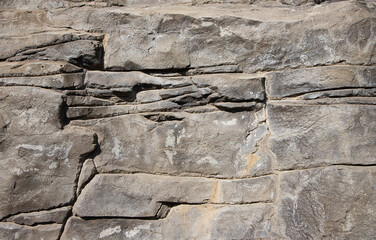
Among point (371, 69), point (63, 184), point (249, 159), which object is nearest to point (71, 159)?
point (63, 184)

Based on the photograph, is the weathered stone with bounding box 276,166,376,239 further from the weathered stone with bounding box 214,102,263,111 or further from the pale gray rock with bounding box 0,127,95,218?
the pale gray rock with bounding box 0,127,95,218

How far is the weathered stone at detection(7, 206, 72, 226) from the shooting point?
8.71 ft

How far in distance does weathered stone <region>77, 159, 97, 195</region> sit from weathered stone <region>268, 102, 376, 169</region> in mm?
1529

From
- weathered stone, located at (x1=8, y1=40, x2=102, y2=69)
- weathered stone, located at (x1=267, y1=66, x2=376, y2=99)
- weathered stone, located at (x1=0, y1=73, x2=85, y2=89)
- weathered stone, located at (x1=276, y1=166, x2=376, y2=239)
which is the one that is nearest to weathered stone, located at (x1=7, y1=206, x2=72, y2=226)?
weathered stone, located at (x1=0, y1=73, x2=85, y2=89)

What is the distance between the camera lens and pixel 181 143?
279cm

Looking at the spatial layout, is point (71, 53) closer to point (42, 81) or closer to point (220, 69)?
point (42, 81)

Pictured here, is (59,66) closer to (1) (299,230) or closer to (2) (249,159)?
(2) (249,159)

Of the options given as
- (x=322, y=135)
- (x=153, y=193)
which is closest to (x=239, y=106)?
(x=322, y=135)

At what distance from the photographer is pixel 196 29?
9.45ft

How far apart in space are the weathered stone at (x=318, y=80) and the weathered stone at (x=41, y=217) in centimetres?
202

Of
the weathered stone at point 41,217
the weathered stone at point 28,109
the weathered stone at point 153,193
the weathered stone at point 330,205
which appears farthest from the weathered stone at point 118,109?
the weathered stone at point 330,205

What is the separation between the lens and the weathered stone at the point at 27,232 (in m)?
2.64

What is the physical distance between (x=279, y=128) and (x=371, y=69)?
2.95 feet

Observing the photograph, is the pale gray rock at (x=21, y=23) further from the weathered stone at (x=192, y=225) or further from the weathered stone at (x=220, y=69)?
the weathered stone at (x=192, y=225)
